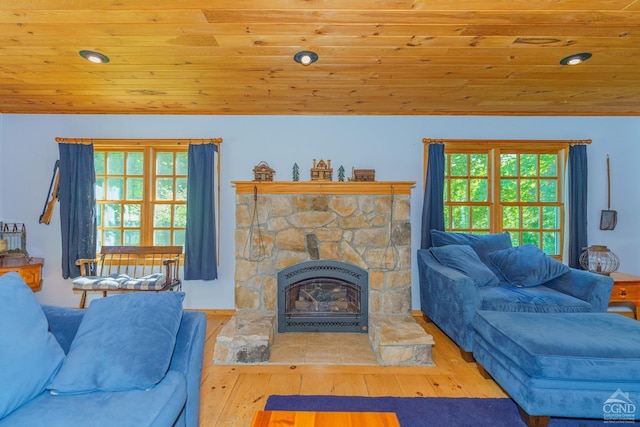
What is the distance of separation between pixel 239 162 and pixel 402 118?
6.60 feet

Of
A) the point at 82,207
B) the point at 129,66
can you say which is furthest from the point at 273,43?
the point at 82,207

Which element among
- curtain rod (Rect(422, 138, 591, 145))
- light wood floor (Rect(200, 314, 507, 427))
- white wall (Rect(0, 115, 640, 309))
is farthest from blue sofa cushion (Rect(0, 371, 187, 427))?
curtain rod (Rect(422, 138, 591, 145))

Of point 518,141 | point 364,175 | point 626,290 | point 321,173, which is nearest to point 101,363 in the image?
point 321,173

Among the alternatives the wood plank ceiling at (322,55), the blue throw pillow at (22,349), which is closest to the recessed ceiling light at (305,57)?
the wood plank ceiling at (322,55)

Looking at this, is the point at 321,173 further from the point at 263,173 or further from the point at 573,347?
the point at 573,347

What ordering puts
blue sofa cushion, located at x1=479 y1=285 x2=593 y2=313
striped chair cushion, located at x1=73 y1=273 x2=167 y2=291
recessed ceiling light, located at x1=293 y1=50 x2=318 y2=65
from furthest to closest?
striped chair cushion, located at x1=73 y1=273 x2=167 y2=291
blue sofa cushion, located at x1=479 y1=285 x2=593 y2=313
recessed ceiling light, located at x1=293 y1=50 x2=318 y2=65

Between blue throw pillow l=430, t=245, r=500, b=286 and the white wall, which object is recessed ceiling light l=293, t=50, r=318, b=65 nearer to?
the white wall

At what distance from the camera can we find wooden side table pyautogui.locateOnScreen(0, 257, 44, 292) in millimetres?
3121

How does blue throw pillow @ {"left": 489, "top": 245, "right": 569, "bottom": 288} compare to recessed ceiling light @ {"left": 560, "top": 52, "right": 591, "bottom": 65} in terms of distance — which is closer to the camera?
recessed ceiling light @ {"left": 560, "top": 52, "right": 591, "bottom": 65}

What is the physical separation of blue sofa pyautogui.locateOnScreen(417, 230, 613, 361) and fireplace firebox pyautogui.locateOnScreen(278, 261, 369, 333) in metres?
0.72

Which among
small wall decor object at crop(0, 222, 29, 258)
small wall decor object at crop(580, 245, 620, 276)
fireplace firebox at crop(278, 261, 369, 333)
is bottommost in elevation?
fireplace firebox at crop(278, 261, 369, 333)

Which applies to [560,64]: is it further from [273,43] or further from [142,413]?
[142,413]

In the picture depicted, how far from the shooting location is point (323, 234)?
327 cm

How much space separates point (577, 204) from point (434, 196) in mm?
1668
